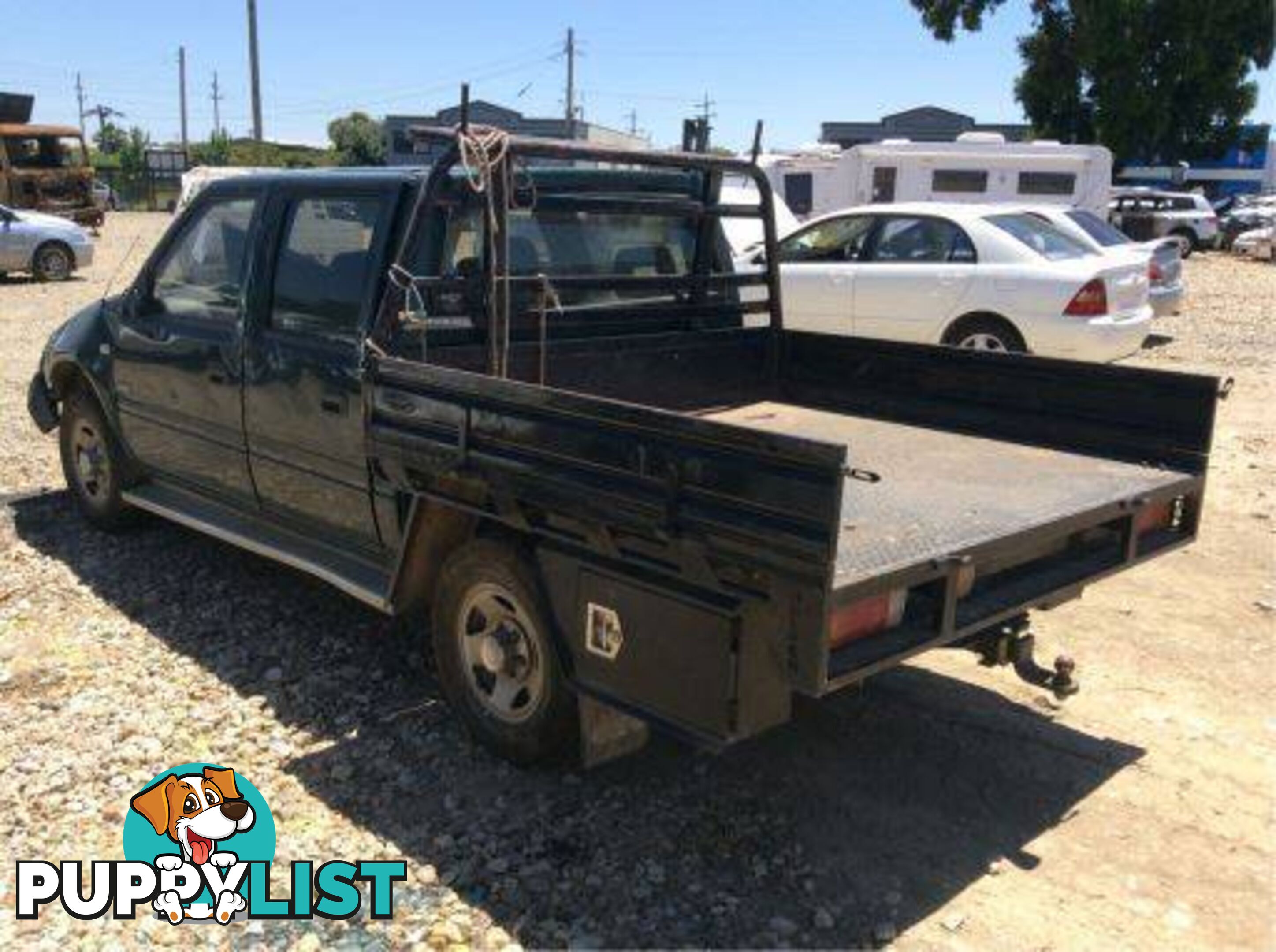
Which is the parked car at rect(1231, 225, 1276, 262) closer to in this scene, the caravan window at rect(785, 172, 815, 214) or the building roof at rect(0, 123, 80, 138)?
the caravan window at rect(785, 172, 815, 214)

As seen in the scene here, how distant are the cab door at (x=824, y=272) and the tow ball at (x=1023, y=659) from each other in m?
6.75

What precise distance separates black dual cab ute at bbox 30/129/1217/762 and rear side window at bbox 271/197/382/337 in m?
0.01

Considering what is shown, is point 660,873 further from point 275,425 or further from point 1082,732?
point 275,425

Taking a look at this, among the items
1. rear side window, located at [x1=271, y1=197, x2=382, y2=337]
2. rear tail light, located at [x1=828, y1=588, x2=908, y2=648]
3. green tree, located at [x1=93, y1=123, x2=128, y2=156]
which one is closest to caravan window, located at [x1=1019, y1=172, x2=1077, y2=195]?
rear side window, located at [x1=271, y1=197, x2=382, y2=337]

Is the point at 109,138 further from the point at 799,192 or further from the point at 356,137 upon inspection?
the point at 799,192

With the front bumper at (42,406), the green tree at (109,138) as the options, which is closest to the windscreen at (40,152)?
the front bumper at (42,406)

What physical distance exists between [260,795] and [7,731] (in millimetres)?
1059

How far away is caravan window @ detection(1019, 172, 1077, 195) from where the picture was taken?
21859 mm

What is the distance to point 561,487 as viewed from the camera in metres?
3.32

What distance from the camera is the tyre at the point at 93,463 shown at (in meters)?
5.95

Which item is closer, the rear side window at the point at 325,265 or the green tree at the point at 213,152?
the rear side window at the point at 325,265

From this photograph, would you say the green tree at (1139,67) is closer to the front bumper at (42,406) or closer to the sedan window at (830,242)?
the sedan window at (830,242)

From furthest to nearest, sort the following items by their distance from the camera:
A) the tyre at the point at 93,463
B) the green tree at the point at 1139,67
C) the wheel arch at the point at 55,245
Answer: the green tree at the point at 1139,67 → the wheel arch at the point at 55,245 → the tyre at the point at 93,463

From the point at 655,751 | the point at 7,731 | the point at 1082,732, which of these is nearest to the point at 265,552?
the point at 7,731
